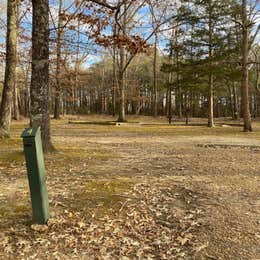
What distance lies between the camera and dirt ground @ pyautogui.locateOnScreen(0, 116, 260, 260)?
8.25 feet

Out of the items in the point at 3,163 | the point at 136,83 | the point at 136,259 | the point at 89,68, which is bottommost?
the point at 136,259

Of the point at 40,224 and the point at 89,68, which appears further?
the point at 89,68

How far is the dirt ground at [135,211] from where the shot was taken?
251 cm

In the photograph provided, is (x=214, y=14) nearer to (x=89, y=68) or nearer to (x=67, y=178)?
(x=67, y=178)

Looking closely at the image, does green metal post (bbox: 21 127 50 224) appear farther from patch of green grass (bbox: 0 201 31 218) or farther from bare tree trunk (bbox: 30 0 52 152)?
bare tree trunk (bbox: 30 0 52 152)

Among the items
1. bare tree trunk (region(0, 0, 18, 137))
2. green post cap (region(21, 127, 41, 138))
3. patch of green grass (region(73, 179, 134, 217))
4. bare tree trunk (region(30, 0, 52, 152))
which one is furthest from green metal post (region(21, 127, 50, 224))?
bare tree trunk (region(0, 0, 18, 137))

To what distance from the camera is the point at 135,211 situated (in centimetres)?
329

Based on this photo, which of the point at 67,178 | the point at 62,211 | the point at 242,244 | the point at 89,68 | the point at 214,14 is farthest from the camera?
the point at 89,68

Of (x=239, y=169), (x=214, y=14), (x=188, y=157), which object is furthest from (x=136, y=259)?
(x=214, y=14)

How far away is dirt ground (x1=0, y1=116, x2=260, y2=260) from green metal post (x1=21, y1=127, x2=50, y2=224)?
0.15m

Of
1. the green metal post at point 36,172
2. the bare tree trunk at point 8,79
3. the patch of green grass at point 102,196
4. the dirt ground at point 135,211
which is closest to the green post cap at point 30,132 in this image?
the green metal post at point 36,172

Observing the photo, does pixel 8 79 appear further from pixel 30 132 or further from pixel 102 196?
pixel 30 132

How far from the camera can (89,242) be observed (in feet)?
8.63

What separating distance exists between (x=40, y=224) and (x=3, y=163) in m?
3.07
